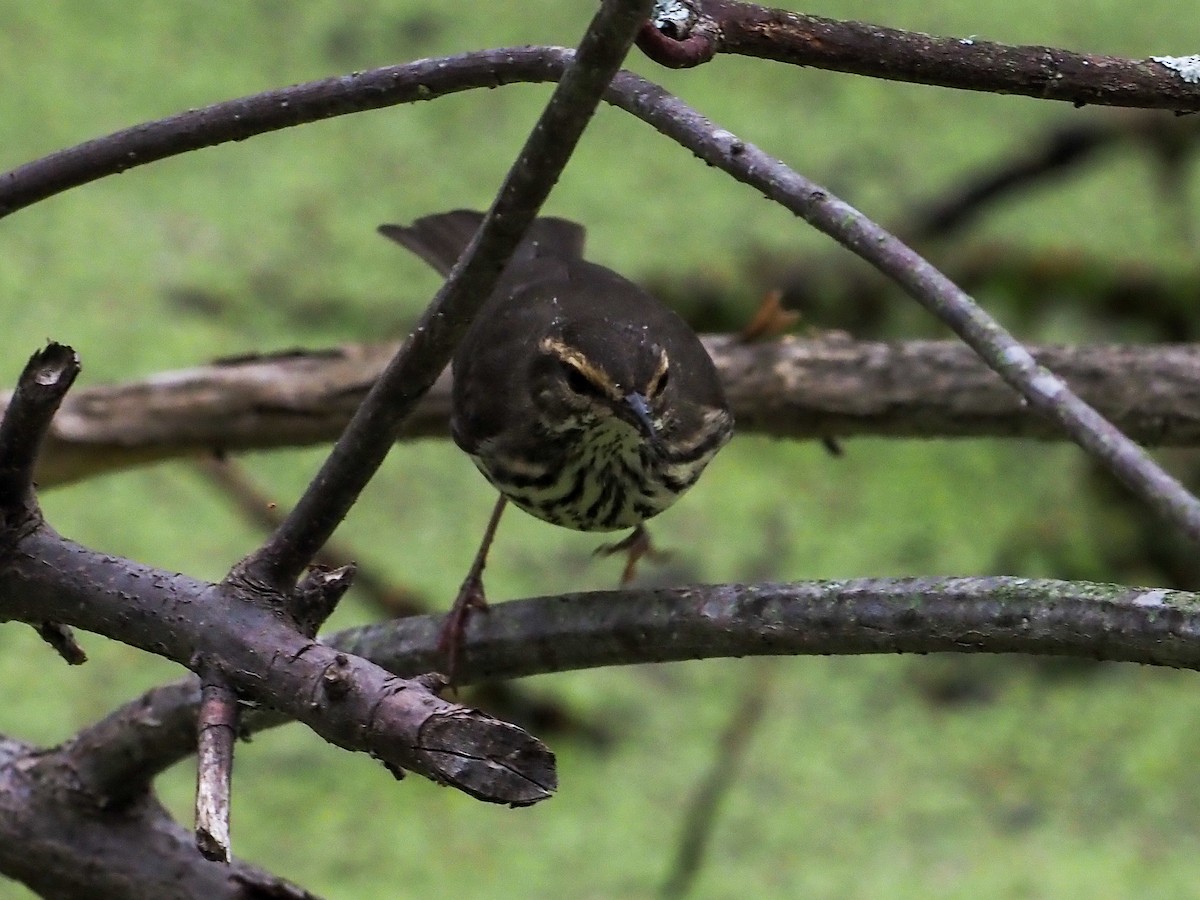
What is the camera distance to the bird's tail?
2.60 metres

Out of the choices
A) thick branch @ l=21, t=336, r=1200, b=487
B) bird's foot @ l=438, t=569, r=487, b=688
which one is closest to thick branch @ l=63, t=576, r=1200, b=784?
bird's foot @ l=438, t=569, r=487, b=688

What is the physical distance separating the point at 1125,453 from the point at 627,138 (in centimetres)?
408

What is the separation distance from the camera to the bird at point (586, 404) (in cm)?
205

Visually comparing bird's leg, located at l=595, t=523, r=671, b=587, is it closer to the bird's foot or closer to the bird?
the bird

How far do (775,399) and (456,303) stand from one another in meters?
1.54

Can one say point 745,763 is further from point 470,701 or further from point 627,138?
point 627,138

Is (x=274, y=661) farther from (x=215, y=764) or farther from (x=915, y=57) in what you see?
(x=915, y=57)

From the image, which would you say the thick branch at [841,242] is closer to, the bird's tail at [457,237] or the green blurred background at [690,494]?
the bird's tail at [457,237]

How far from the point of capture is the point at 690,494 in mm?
4215

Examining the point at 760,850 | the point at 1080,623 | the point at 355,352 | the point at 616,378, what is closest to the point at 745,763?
the point at 760,850

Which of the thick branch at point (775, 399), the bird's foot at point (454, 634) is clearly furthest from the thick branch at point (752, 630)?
the thick branch at point (775, 399)

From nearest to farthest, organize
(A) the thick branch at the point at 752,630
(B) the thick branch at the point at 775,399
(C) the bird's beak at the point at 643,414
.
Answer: (A) the thick branch at the point at 752,630
(C) the bird's beak at the point at 643,414
(B) the thick branch at the point at 775,399

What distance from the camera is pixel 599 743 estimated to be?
11.5ft

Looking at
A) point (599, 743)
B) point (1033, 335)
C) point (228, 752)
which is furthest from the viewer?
point (1033, 335)
